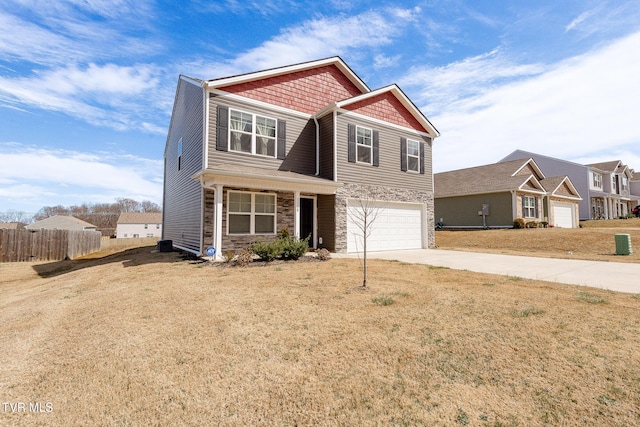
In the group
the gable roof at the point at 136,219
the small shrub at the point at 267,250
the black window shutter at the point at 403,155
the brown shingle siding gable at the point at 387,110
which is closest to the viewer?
the small shrub at the point at 267,250

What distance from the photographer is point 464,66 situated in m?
11.9

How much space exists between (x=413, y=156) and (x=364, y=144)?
3373mm

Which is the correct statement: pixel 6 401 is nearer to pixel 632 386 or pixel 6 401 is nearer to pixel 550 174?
pixel 632 386

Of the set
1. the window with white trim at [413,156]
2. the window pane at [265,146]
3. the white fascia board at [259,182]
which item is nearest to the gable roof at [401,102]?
the window with white trim at [413,156]

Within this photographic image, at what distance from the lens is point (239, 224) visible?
436 inches

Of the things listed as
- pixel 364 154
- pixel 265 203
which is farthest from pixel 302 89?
pixel 265 203

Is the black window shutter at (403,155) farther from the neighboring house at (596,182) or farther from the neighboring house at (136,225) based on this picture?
the neighboring house at (136,225)

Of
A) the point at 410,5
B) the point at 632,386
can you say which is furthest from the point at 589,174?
the point at 632,386

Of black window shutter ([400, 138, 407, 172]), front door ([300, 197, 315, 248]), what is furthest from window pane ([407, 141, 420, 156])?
front door ([300, 197, 315, 248])

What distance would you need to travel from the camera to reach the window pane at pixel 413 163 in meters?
15.4

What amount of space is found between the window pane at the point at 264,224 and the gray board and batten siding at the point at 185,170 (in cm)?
213

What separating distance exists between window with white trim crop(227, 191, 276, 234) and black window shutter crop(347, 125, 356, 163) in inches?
152

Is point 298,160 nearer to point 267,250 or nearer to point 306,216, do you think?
point 306,216

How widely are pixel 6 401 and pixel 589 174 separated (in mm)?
43054
